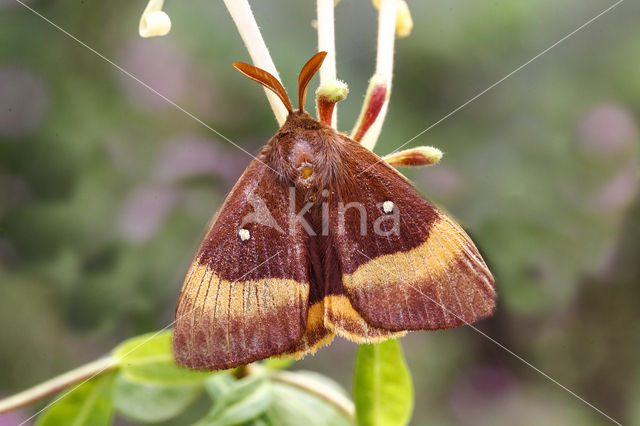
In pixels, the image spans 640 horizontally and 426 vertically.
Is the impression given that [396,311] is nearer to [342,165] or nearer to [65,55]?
[342,165]

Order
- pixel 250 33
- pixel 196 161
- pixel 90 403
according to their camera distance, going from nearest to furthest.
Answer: pixel 250 33 → pixel 90 403 → pixel 196 161

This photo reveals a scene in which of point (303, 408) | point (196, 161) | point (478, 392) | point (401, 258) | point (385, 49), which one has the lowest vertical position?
point (478, 392)

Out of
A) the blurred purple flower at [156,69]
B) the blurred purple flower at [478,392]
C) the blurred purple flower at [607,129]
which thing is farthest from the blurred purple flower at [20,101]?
the blurred purple flower at [607,129]

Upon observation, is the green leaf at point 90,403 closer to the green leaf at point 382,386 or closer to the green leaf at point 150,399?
the green leaf at point 150,399

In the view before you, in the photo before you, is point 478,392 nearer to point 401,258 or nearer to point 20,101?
point 401,258

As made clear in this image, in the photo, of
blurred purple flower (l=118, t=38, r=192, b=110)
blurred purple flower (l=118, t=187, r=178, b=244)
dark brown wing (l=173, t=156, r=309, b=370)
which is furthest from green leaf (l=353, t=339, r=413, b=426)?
blurred purple flower (l=118, t=38, r=192, b=110)

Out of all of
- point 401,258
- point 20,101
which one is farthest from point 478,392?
point 20,101
